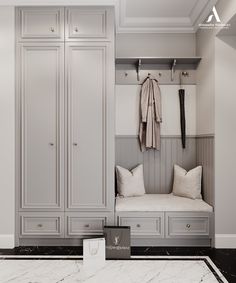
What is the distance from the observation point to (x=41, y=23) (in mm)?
3514

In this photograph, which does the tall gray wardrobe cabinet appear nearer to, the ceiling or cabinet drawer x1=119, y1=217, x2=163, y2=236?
cabinet drawer x1=119, y1=217, x2=163, y2=236

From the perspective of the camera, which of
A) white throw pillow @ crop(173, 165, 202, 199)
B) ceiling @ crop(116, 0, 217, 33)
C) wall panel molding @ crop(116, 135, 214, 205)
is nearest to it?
ceiling @ crop(116, 0, 217, 33)

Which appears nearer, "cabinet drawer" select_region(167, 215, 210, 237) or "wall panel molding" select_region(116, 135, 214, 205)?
"cabinet drawer" select_region(167, 215, 210, 237)

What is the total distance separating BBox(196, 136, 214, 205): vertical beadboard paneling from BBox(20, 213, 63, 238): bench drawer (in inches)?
64.5

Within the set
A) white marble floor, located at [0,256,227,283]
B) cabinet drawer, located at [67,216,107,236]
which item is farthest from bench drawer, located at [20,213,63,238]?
white marble floor, located at [0,256,227,283]

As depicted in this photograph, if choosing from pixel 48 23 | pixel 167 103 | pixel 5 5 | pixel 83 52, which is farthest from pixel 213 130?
pixel 5 5

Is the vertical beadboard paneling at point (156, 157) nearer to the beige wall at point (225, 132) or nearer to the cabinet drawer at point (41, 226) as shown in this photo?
the beige wall at point (225, 132)

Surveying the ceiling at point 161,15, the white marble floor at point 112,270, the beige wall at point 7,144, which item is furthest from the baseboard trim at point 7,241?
the ceiling at point 161,15

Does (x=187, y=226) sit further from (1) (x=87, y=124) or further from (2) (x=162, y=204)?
(1) (x=87, y=124)

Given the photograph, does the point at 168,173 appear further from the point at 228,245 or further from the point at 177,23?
the point at 177,23

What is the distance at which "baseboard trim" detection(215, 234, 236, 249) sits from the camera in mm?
3482

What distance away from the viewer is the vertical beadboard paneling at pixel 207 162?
3553 mm

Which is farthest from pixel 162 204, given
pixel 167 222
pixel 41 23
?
pixel 41 23

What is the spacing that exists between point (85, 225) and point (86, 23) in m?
2.16
